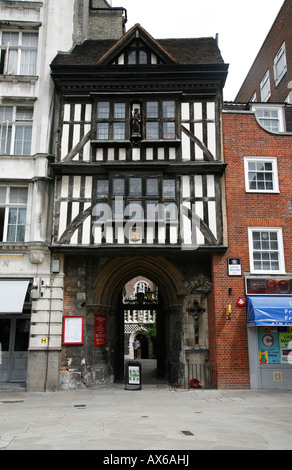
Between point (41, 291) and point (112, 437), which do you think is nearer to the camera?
point (112, 437)

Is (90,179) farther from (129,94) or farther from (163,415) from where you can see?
(163,415)

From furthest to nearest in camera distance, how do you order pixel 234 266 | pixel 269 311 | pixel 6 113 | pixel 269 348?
pixel 6 113 → pixel 234 266 → pixel 269 348 → pixel 269 311

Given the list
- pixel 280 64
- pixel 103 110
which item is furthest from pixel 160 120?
pixel 280 64

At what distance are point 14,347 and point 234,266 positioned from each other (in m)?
8.79

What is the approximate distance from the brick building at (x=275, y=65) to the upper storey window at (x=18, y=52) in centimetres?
1212

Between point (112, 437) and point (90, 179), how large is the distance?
9.92 meters

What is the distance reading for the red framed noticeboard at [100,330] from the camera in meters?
Result: 15.5

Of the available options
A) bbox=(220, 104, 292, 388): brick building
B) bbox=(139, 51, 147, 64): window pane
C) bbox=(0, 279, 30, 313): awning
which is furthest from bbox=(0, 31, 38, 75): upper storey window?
bbox=(0, 279, 30, 313): awning

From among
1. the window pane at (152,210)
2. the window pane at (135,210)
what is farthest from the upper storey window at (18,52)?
the window pane at (152,210)

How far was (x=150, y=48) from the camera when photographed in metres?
16.2

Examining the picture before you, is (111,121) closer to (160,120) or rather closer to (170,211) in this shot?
(160,120)

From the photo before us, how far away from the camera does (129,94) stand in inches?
622

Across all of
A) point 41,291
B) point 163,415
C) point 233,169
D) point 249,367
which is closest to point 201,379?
point 249,367

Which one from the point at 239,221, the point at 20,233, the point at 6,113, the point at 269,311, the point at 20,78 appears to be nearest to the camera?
the point at 269,311
